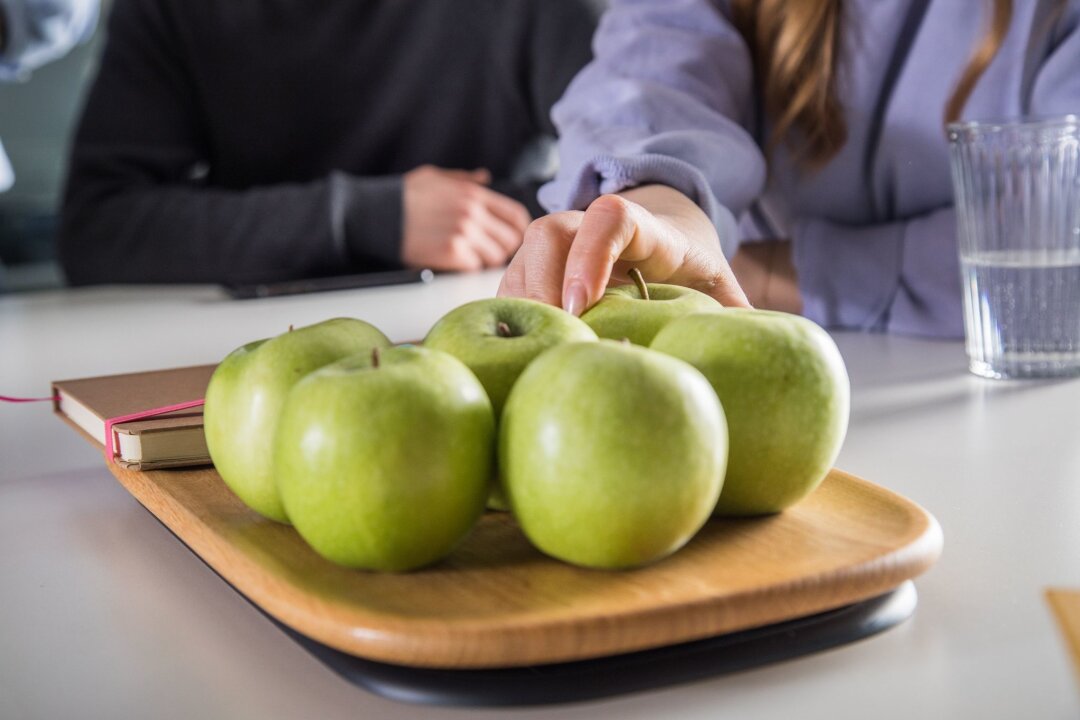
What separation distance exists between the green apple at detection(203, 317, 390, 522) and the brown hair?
0.73 meters

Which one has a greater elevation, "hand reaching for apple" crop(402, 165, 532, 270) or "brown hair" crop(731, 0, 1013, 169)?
"brown hair" crop(731, 0, 1013, 169)

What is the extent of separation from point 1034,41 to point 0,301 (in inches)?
51.7

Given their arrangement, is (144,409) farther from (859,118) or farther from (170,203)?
(170,203)

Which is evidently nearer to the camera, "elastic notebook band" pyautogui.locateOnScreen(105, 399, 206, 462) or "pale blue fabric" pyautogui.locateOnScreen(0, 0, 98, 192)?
"elastic notebook band" pyautogui.locateOnScreen(105, 399, 206, 462)

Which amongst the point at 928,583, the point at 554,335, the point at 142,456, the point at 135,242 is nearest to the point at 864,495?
the point at 928,583

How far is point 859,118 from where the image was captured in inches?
44.8

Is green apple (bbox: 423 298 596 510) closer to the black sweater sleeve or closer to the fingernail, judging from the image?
the fingernail

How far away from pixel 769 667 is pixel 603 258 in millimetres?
246

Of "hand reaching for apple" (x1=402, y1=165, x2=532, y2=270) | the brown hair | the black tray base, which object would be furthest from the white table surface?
"hand reaching for apple" (x1=402, y1=165, x2=532, y2=270)

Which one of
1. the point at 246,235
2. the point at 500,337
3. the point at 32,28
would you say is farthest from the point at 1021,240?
the point at 32,28

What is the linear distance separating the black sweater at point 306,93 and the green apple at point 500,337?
1.64m

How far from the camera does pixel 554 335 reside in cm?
50

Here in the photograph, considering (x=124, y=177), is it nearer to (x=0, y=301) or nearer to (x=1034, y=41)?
(x=0, y=301)

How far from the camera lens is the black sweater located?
2.13 m
